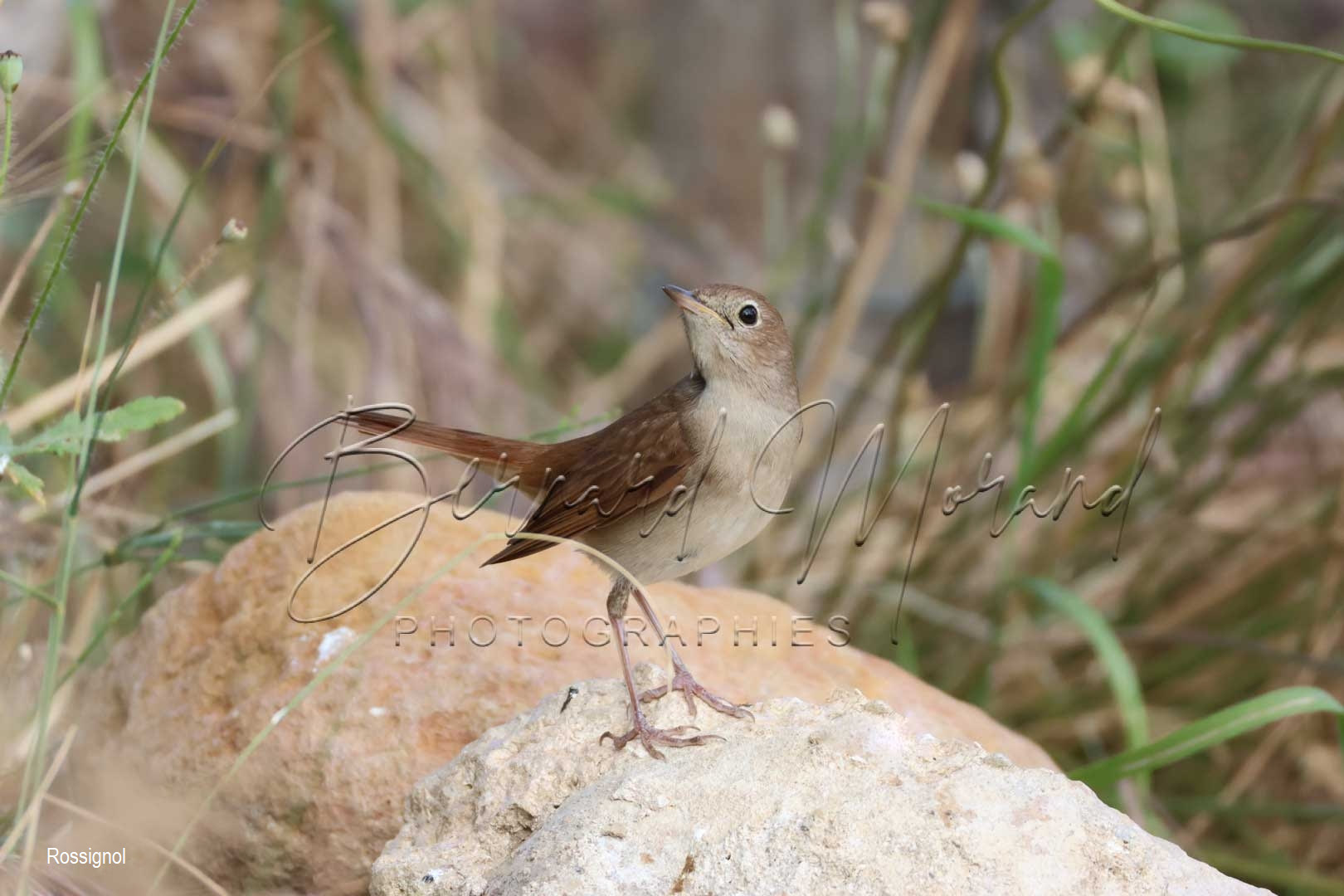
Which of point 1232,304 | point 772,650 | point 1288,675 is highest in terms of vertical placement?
point 1232,304

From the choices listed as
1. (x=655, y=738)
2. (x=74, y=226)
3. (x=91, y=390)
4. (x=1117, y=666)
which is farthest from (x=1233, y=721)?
(x=74, y=226)

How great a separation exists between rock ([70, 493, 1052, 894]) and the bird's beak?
0.67 metres

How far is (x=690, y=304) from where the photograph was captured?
293 cm

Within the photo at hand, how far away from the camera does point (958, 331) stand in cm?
662

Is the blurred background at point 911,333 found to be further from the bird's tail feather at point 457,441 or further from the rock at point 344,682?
the rock at point 344,682

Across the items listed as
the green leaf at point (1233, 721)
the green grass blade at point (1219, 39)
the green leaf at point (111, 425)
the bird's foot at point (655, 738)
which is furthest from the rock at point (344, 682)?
the green grass blade at point (1219, 39)

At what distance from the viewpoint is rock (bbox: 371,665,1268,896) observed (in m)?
1.95

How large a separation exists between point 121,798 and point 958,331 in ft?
15.6

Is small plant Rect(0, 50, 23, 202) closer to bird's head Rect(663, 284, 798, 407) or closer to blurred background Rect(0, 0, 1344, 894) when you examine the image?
blurred background Rect(0, 0, 1344, 894)

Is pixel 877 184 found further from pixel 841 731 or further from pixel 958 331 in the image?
pixel 958 331

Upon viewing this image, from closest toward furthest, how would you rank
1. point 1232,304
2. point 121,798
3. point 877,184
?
point 121,798, point 877,184, point 1232,304

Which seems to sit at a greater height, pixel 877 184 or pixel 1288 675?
pixel 877 184

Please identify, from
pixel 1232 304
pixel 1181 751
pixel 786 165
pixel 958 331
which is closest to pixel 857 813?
pixel 1181 751

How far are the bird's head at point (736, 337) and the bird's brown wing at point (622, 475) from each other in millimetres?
109
